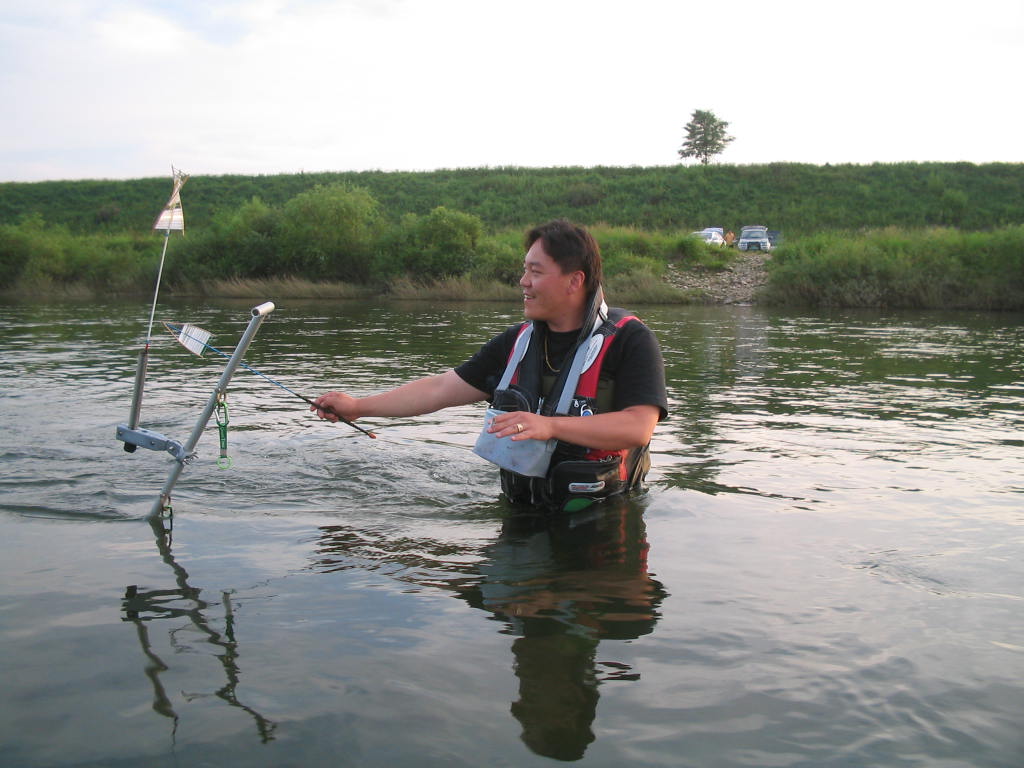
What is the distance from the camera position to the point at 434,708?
11.2 ft

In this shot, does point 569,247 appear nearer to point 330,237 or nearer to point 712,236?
point 330,237

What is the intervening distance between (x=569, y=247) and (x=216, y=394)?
2140 millimetres

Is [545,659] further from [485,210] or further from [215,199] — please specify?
[215,199]

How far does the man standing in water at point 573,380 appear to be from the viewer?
5223 mm

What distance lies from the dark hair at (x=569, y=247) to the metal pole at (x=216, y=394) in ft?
5.24

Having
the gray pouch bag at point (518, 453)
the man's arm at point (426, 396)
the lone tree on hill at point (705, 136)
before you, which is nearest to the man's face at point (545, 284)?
the gray pouch bag at point (518, 453)

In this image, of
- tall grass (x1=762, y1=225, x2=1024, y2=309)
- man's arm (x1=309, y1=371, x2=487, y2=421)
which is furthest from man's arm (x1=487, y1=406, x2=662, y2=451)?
tall grass (x1=762, y1=225, x2=1024, y2=309)

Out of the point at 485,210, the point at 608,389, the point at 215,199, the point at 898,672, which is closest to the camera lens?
the point at 898,672

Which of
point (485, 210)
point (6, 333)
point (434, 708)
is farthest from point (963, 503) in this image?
point (485, 210)

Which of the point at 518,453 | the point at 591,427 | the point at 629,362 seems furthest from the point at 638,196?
the point at 591,427

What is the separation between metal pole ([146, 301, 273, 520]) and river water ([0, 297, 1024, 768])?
20cm

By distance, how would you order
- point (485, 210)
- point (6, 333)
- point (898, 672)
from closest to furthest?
1. point (898, 672)
2. point (6, 333)
3. point (485, 210)

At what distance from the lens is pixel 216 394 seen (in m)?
5.16

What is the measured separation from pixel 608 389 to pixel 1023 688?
2.57m
